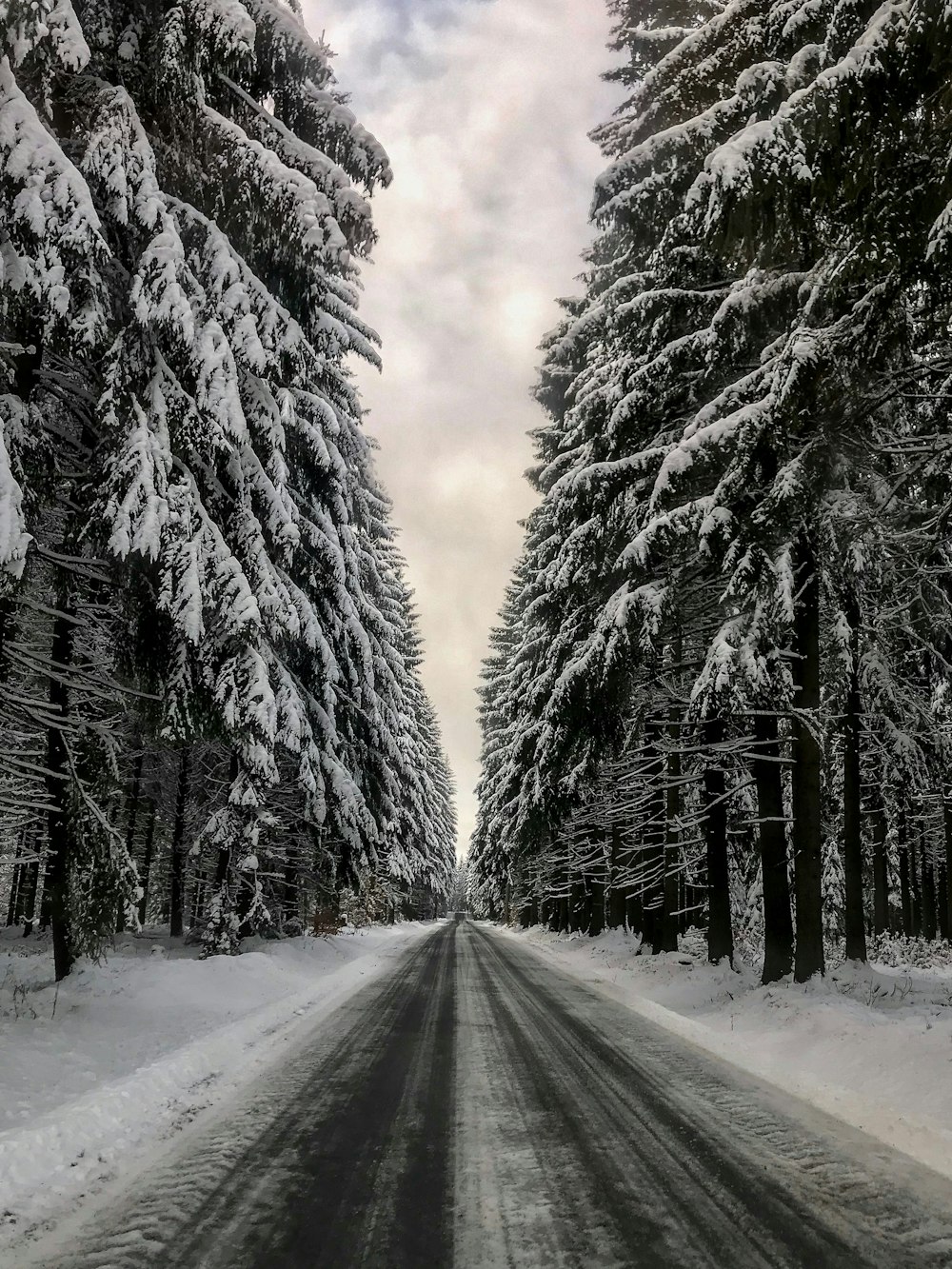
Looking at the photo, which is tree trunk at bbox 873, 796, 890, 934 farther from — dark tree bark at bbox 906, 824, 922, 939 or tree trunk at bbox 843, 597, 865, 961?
tree trunk at bbox 843, 597, 865, 961

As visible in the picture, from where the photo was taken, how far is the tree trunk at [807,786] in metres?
10.2

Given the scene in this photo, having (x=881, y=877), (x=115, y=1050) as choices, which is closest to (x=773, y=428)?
(x=115, y=1050)

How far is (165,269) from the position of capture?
7648 millimetres

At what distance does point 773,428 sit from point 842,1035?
22.2 ft

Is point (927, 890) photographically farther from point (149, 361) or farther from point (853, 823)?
point (149, 361)

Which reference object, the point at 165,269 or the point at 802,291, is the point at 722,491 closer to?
the point at 802,291

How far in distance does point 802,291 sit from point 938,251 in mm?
4116

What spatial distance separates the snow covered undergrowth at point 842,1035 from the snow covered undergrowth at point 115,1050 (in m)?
5.03

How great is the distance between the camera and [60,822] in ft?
30.6

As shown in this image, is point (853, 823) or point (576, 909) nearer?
point (853, 823)

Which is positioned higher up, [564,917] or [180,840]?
[180,840]

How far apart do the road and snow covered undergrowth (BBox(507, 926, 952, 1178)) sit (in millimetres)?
450

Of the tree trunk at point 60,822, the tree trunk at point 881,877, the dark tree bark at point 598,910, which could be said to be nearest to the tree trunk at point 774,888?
the tree trunk at point 60,822

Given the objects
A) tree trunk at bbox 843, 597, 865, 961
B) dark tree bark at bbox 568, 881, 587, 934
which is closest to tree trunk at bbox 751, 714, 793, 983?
tree trunk at bbox 843, 597, 865, 961
